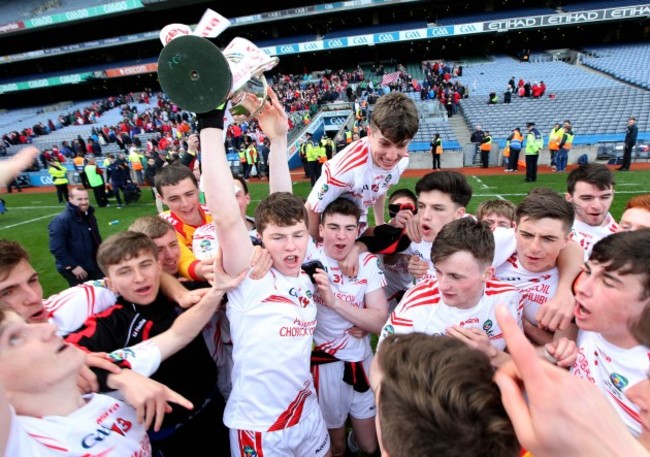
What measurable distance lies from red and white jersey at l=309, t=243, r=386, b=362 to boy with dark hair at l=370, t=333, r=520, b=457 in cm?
155

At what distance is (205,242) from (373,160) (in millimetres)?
1548

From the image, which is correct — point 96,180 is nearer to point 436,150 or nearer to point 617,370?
point 436,150

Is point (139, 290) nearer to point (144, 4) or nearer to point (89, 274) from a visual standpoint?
point (89, 274)

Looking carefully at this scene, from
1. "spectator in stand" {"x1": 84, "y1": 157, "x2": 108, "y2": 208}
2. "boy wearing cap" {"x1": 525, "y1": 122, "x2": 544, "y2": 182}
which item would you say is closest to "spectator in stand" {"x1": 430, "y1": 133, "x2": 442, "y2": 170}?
"boy wearing cap" {"x1": 525, "y1": 122, "x2": 544, "y2": 182}

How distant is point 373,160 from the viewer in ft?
10.3

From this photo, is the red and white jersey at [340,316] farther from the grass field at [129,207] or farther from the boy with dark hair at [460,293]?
the grass field at [129,207]

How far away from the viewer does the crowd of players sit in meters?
0.98

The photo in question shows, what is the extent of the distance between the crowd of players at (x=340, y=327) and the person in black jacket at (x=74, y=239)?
337 cm

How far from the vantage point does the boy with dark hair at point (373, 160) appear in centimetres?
277

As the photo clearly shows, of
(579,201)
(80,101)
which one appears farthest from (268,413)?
(80,101)

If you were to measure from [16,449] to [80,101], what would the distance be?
49280mm

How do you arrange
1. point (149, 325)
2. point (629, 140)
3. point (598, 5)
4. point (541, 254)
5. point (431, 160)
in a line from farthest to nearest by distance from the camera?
point (598, 5)
point (431, 160)
point (629, 140)
point (541, 254)
point (149, 325)

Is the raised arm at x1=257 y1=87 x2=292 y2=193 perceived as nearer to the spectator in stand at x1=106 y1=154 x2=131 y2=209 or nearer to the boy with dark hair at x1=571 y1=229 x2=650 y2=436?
the boy with dark hair at x1=571 y1=229 x2=650 y2=436

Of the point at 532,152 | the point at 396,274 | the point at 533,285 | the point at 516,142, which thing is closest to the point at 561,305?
the point at 533,285
